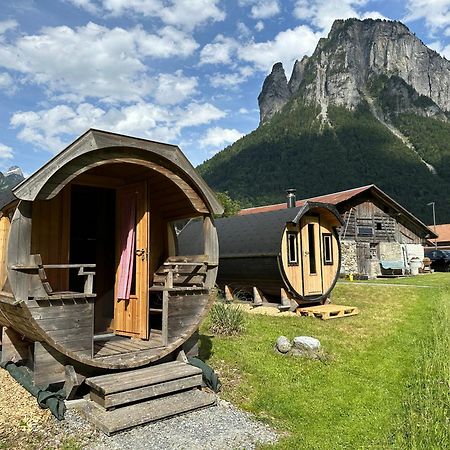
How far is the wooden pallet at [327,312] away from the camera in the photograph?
11759 mm

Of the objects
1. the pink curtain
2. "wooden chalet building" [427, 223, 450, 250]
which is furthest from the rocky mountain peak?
the pink curtain

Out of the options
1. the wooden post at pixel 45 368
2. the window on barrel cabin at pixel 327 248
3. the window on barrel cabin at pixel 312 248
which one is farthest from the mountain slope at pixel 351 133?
the wooden post at pixel 45 368

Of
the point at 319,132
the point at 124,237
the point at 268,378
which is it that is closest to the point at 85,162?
the point at 124,237

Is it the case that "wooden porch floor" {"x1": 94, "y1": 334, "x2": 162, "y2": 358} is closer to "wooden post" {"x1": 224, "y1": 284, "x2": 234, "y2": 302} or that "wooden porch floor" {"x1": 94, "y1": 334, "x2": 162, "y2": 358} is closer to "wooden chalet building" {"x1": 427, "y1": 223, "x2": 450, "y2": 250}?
"wooden post" {"x1": 224, "y1": 284, "x2": 234, "y2": 302}

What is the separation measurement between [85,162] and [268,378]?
4.27 meters

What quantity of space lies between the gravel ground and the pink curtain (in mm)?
2237

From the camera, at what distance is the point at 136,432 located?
463 cm

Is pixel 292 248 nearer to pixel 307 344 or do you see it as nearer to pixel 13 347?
pixel 307 344

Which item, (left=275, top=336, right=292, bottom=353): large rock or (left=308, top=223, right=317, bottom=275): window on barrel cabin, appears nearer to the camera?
(left=275, top=336, right=292, bottom=353): large rock

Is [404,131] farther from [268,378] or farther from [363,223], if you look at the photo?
[268,378]

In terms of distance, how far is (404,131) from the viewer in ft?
280

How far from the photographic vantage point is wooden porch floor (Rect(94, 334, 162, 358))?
19.7 ft

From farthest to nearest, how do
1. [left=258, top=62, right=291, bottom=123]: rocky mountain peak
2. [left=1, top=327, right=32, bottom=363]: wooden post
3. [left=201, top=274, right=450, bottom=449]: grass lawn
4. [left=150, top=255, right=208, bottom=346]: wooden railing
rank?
1. [left=258, top=62, right=291, bottom=123]: rocky mountain peak
2. [left=1, top=327, right=32, bottom=363]: wooden post
3. [left=150, top=255, right=208, bottom=346]: wooden railing
4. [left=201, top=274, right=450, bottom=449]: grass lawn

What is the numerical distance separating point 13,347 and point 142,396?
2663 millimetres
